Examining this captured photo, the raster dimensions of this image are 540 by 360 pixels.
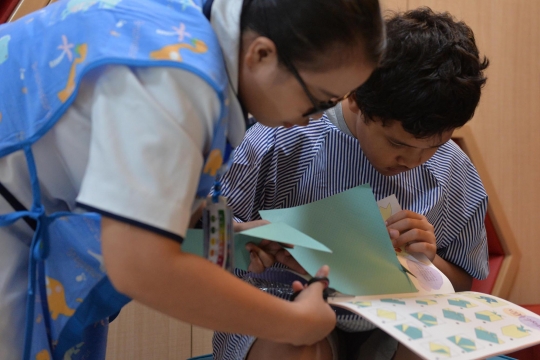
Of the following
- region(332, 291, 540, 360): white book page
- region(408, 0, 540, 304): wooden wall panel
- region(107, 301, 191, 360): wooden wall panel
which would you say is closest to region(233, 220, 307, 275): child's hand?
region(332, 291, 540, 360): white book page

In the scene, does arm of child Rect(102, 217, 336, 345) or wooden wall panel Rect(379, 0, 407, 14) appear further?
wooden wall panel Rect(379, 0, 407, 14)

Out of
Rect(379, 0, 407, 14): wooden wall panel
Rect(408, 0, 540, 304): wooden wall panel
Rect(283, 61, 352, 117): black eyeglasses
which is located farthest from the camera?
Rect(408, 0, 540, 304): wooden wall panel

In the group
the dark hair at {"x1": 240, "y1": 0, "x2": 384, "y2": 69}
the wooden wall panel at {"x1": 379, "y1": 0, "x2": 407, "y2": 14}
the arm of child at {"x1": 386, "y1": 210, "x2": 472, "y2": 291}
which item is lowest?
the arm of child at {"x1": 386, "y1": 210, "x2": 472, "y2": 291}

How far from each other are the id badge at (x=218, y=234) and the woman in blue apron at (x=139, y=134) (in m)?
0.04

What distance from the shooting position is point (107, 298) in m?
0.60

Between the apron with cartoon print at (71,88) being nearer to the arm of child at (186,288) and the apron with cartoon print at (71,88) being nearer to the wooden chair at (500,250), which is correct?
the arm of child at (186,288)

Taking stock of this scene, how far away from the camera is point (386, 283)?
0.79 metres

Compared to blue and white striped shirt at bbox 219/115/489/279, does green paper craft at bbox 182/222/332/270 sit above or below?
above

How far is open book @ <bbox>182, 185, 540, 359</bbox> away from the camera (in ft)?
2.15

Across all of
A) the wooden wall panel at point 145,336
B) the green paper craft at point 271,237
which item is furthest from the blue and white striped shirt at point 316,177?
the wooden wall panel at point 145,336

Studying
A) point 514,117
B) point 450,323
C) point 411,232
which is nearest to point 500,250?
point 514,117

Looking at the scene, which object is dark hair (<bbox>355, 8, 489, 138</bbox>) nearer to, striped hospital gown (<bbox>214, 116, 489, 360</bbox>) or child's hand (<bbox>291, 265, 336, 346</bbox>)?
striped hospital gown (<bbox>214, 116, 489, 360</bbox>)

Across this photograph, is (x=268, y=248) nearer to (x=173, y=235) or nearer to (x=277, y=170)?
(x=277, y=170)

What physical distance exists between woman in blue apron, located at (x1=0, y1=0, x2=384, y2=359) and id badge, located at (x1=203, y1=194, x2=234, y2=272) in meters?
0.04
